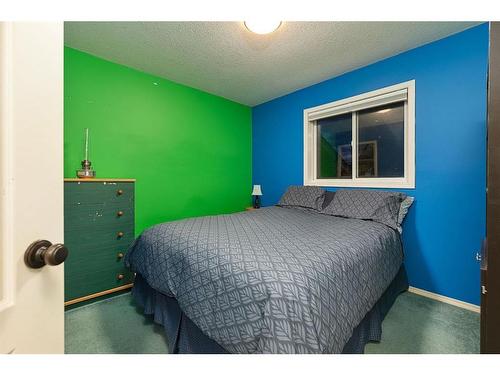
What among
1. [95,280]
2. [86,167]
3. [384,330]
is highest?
[86,167]

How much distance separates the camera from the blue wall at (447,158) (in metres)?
1.79

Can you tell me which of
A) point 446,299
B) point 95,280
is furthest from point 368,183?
point 95,280

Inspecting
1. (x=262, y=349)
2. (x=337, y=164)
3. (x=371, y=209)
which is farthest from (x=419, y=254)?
(x=262, y=349)

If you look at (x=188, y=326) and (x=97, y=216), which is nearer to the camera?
(x=188, y=326)

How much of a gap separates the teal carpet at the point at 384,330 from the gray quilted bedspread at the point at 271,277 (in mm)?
350

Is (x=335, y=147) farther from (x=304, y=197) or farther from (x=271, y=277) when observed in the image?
(x=271, y=277)

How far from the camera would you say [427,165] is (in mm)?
2057

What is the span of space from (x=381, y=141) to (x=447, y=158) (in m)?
0.69

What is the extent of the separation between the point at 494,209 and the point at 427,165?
1674 millimetres

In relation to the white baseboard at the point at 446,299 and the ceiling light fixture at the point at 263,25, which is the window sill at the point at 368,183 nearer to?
the white baseboard at the point at 446,299

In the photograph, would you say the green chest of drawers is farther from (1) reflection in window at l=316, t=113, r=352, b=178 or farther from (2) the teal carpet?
(1) reflection in window at l=316, t=113, r=352, b=178

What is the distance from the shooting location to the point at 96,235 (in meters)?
1.90

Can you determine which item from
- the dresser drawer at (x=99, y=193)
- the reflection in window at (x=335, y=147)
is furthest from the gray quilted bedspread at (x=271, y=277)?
the reflection in window at (x=335, y=147)
